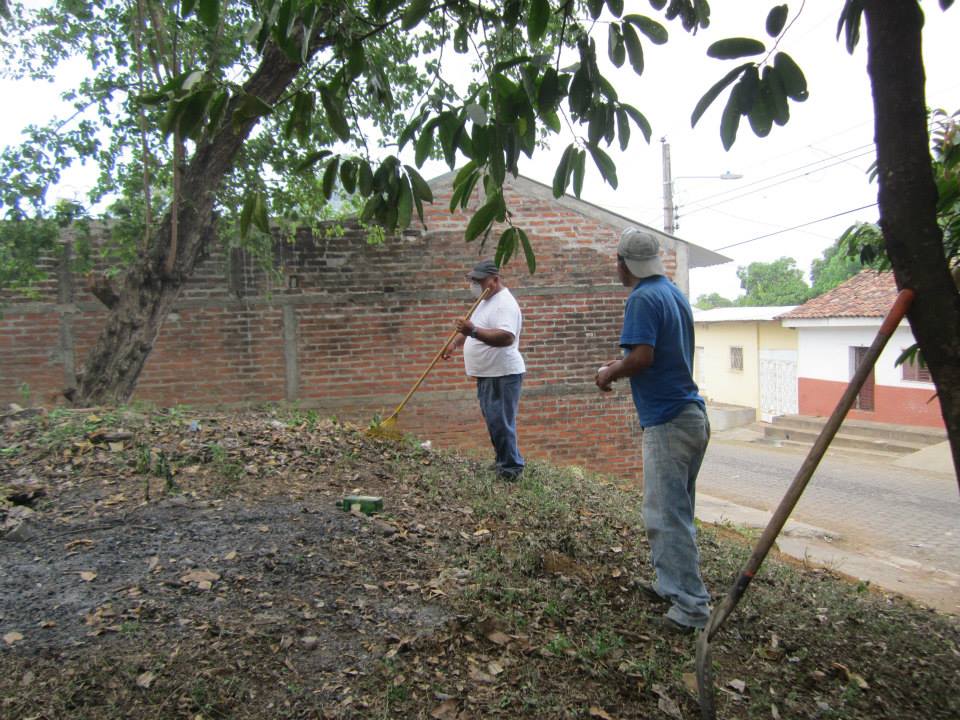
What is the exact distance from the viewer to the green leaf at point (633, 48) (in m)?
2.58

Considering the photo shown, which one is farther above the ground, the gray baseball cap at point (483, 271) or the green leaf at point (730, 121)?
the green leaf at point (730, 121)

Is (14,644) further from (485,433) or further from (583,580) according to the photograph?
(485,433)

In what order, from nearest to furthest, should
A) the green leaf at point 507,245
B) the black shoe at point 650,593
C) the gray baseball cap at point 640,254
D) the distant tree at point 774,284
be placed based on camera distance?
the green leaf at point 507,245
the gray baseball cap at point 640,254
the black shoe at point 650,593
the distant tree at point 774,284

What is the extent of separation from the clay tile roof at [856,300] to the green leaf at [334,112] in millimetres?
20020

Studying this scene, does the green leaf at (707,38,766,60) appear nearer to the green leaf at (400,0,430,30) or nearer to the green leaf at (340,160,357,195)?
the green leaf at (400,0,430,30)

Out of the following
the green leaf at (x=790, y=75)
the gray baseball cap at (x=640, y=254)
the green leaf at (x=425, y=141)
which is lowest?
the gray baseball cap at (x=640, y=254)

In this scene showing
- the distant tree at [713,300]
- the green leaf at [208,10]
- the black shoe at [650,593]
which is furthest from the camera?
the distant tree at [713,300]

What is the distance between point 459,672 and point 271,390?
614 cm

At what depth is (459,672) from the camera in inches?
110

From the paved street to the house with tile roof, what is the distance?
8.43 ft

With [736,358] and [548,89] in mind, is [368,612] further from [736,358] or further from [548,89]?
[736,358]

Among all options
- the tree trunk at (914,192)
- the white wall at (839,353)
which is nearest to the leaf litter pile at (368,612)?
the tree trunk at (914,192)

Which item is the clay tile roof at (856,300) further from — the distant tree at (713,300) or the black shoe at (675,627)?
the distant tree at (713,300)

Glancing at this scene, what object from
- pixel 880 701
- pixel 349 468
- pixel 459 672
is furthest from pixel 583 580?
pixel 349 468
